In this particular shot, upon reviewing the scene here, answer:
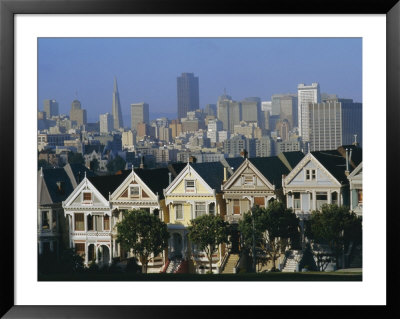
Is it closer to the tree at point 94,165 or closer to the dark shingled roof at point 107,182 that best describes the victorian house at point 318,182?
the dark shingled roof at point 107,182

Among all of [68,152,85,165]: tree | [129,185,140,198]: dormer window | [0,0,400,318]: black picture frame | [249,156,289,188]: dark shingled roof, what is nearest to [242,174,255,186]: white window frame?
[249,156,289,188]: dark shingled roof

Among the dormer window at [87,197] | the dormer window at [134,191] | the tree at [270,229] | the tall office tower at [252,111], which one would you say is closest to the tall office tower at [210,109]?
the tall office tower at [252,111]

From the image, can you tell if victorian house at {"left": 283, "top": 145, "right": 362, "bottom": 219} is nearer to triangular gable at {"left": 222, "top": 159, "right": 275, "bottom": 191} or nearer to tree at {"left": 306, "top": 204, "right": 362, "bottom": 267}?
tree at {"left": 306, "top": 204, "right": 362, "bottom": 267}

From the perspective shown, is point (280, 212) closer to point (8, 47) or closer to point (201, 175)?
point (201, 175)

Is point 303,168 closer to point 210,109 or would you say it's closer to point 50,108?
point 210,109

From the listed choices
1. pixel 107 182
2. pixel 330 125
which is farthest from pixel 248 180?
pixel 107 182

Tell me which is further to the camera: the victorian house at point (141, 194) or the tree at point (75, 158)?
the victorian house at point (141, 194)
